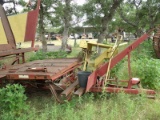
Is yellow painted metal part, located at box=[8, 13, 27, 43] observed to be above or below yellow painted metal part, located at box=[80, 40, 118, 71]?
above

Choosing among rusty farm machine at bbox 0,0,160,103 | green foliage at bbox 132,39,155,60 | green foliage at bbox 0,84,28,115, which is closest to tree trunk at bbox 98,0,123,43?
green foliage at bbox 132,39,155,60

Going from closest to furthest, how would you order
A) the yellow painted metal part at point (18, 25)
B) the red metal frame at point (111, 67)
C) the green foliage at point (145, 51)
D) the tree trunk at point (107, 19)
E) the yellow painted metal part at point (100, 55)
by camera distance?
the red metal frame at point (111, 67) < the yellow painted metal part at point (100, 55) < the yellow painted metal part at point (18, 25) < the green foliage at point (145, 51) < the tree trunk at point (107, 19)

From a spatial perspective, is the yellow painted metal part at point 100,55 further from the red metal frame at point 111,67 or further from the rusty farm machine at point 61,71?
the red metal frame at point 111,67

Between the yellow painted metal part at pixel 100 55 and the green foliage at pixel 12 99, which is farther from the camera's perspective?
the yellow painted metal part at pixel 100 55

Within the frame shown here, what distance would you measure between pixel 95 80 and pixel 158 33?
6352 mm

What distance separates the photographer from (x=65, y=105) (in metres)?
3.89

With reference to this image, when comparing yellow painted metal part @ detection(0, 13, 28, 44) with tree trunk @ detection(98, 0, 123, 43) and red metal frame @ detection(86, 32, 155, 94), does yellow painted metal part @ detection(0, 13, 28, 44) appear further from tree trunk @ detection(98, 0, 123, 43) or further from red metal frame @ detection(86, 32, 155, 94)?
tree trunk @ detection(98, 0, 123, 43)

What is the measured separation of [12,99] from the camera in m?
3.41

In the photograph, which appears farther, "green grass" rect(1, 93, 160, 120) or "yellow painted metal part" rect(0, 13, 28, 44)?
"yellow painted metal part" rect(0, 13, 28, 44)

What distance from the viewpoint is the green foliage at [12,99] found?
11.2ft

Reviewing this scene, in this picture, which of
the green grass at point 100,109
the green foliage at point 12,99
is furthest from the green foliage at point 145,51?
the green foliage at point 12,99

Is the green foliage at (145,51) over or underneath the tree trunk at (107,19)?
underneath

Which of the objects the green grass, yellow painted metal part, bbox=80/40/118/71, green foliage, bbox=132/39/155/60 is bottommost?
the green grass

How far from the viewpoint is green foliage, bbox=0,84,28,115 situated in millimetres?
3404
